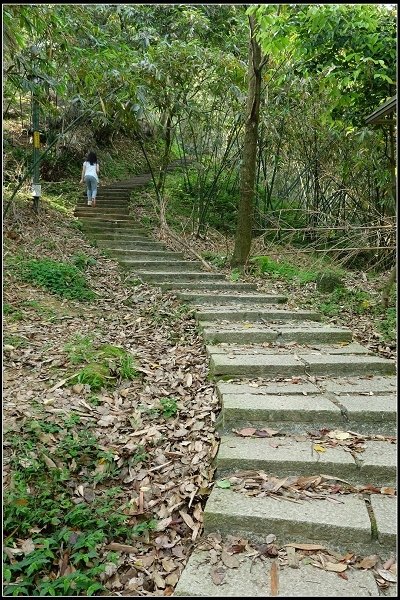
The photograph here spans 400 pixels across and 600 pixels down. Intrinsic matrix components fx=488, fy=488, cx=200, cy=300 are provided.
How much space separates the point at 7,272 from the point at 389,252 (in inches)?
234

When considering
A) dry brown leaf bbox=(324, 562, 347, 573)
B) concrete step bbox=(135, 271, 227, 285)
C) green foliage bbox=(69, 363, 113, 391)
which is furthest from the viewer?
concrete step bbox=(135, 271, 227, 285)

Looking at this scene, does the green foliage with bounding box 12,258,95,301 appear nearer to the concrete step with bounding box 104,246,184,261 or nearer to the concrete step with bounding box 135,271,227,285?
the concrete step with bounding box 135,271,227,285

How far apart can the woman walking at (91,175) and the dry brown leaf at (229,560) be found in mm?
9263

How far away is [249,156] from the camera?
781 cm

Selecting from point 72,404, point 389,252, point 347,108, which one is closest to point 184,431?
point 72,404

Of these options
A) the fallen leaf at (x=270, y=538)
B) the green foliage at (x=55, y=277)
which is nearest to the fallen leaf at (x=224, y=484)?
the fallen leaf at (x=270, y=538)

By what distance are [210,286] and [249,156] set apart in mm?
2308

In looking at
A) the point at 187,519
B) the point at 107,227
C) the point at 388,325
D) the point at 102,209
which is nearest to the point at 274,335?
the point at 388,325

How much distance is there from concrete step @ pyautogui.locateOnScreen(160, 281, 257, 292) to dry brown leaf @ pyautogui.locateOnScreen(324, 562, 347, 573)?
4.79 m

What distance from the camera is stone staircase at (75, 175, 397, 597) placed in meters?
2.34

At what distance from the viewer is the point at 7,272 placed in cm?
629

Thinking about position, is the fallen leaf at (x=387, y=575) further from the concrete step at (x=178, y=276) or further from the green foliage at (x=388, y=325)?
the concrete step at (x=178, y=276)

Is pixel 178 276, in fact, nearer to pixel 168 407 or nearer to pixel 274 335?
pixel 274 335

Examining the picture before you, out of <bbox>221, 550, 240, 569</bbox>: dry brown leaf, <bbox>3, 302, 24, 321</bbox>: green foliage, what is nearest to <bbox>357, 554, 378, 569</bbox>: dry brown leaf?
<bbox>221, 550, 240, 569</bbox>: dry brown leaf
